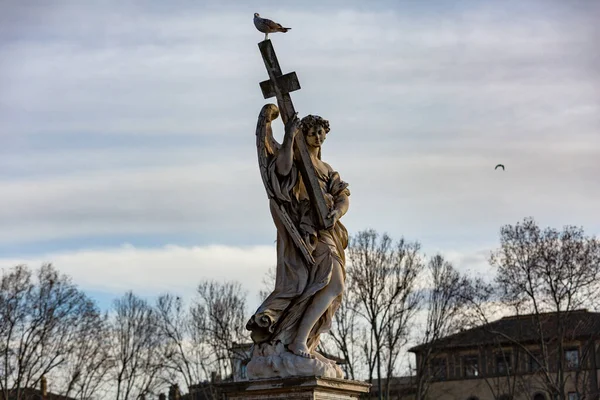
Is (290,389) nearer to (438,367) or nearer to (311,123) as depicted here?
(311,123)

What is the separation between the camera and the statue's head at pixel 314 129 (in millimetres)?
10805

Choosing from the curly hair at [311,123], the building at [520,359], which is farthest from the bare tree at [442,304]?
the curly hair at [311,123]

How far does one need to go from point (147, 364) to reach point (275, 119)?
36.4m

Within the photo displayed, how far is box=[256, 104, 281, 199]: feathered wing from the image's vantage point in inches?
413

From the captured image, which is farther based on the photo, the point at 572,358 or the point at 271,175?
the point at 572,358

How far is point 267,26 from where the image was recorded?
10.8 m

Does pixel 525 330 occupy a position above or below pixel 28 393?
above

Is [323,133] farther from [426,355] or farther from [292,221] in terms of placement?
[426,355]

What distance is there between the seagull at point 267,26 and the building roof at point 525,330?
2927 centimetres

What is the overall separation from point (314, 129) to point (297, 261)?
1.50 metres

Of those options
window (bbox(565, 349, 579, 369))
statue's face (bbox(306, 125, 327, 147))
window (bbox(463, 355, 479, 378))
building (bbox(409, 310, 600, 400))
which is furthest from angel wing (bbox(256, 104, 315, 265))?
window (bbox(463, 355, 479, 378))

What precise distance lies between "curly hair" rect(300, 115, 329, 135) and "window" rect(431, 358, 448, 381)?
33031 mm

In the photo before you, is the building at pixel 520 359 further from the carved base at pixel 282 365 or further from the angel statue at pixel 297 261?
the carved base at pixel 282 365

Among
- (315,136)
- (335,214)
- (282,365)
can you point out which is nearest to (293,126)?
(315,136)
